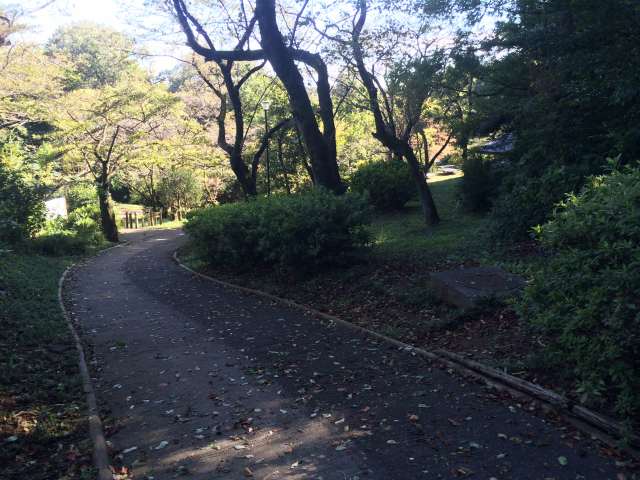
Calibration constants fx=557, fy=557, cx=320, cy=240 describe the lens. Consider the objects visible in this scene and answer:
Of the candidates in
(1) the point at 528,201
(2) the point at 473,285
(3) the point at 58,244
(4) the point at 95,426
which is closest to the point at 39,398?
(4) the point at 95,426

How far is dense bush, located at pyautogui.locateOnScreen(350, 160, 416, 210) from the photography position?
62.1 ft

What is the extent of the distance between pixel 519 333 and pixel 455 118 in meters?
11.6

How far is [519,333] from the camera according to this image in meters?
5.60

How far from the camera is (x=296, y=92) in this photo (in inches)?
446

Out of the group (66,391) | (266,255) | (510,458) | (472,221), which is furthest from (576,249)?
(472,221)

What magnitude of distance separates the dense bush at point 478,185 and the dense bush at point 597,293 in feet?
36.7

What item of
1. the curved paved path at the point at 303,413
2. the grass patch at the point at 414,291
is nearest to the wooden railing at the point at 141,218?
the grass patch at the point at 414,291

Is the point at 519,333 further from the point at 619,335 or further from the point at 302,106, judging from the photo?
the point at 302,106

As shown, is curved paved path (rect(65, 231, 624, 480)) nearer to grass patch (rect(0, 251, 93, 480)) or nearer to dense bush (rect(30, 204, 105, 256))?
grass patch (rect(0, 251, 93, 480))

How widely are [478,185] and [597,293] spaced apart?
12339 millimetres

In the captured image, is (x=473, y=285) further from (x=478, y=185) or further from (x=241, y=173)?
(x=241, y=173)

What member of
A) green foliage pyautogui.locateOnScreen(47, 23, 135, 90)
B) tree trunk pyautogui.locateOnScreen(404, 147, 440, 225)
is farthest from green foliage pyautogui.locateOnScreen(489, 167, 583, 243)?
green foliage pyautogui.locateOnScreen(47, 23, 135, 90)

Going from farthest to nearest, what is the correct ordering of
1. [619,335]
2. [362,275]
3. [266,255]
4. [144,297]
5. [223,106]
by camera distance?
[223,106], [144,297], [266,255], [362,275], [619,335]

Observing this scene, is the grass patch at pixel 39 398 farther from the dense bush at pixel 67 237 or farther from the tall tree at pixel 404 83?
the dense bush at pixel 67 237
